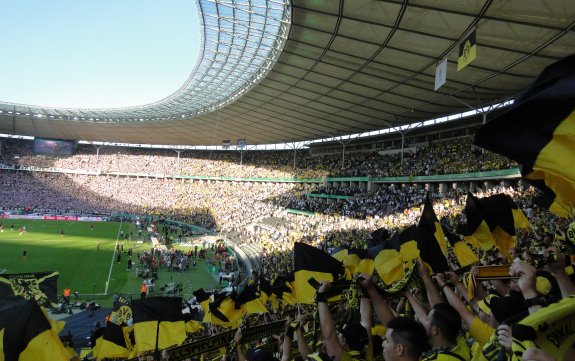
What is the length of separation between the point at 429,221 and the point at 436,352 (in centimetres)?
494

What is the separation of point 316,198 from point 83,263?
27.0 m

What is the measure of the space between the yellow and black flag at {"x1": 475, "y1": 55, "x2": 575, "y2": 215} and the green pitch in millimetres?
21606

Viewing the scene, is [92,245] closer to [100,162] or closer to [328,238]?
[328,238]

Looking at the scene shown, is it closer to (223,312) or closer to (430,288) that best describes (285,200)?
(223,312)

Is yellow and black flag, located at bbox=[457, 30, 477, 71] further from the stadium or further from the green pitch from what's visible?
the green pitch

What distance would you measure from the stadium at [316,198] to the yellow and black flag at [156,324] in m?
0.03

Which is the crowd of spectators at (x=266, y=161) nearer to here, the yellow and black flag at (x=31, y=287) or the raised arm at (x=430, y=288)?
the raised arm at (x=430, y=288)

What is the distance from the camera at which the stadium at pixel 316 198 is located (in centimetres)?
319

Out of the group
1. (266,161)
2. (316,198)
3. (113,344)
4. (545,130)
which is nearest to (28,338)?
(113,344)

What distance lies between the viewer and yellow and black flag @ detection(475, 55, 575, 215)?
2111 mm

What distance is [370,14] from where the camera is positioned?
59.1 feet

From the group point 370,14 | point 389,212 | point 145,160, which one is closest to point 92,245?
point 389,212

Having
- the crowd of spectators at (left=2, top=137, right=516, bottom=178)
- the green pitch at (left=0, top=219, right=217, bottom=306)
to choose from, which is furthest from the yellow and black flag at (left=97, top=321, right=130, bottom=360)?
the crowd of spectators at (left=2, top=137, right=516, bottom=178)

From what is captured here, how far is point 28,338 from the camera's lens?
11.6ft
